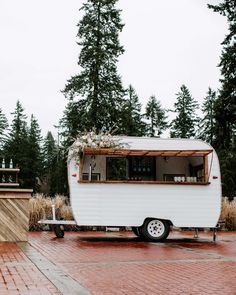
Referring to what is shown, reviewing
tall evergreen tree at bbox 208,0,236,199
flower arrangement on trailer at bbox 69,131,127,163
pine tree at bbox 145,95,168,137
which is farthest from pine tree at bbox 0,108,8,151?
flower arrangement on trailer at bbox 69,131,127,163

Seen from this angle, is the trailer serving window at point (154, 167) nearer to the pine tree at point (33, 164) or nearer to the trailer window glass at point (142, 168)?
the trailer window glass at point (142, 168)

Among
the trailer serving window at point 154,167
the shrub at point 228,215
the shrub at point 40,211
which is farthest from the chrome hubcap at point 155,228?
the shrub at point 228,215

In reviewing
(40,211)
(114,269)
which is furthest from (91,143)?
(114,269)

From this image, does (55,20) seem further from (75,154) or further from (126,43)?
(126,43)

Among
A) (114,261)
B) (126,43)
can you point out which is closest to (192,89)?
(126,43)

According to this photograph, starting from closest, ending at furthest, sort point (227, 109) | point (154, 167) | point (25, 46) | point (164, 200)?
point (164, 200) < point (154, 167) < point (25, 46) < point (227, 109)

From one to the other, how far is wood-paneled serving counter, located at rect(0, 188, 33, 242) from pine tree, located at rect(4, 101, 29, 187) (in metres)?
45.5

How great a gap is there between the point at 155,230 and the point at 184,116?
44.8m

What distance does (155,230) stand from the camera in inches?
556

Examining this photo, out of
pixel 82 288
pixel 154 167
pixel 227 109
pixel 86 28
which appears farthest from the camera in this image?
pixel 86 28

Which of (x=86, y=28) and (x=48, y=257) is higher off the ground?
(x=86, y=28)

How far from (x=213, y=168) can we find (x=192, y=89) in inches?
1860

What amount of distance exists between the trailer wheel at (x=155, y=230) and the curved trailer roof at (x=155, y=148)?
198 centimetres

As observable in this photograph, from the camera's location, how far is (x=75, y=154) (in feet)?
46.9
